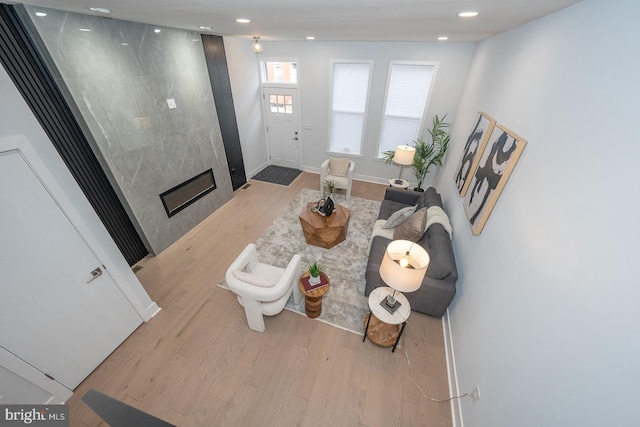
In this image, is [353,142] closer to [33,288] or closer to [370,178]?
[370,178]

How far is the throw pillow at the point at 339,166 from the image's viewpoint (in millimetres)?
5086

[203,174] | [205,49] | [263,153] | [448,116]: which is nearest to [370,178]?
[448,116]

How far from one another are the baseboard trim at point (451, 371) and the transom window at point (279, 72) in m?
→ 5.41

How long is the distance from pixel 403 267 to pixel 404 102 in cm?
419

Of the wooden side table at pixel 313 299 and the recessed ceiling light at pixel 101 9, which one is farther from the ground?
the recessed ceiling light at pixel 101 9

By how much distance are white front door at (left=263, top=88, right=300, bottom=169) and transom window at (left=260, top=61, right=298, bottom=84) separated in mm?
213

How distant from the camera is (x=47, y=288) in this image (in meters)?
1.94

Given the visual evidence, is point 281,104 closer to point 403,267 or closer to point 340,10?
point 340,10

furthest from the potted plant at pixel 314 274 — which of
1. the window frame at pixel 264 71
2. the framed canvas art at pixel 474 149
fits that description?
the window frame at pixel 264 71

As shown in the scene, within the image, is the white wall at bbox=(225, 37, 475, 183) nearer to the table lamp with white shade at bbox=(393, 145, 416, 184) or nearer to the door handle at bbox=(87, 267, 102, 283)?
the table lamp with white shade at bbox=(393, 145, 416, 184)

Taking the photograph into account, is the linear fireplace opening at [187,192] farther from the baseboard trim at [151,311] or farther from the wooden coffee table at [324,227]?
the wooden coffee table at [324,227]

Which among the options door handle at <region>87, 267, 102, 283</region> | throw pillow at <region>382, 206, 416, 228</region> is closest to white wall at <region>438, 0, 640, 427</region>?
throw pillow at <region>382, 206, 416, 228</region>

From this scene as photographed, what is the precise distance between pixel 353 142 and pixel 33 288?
538cm

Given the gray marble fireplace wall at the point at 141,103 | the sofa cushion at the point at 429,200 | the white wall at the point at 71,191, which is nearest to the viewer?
the white wall at the point at 71,191
